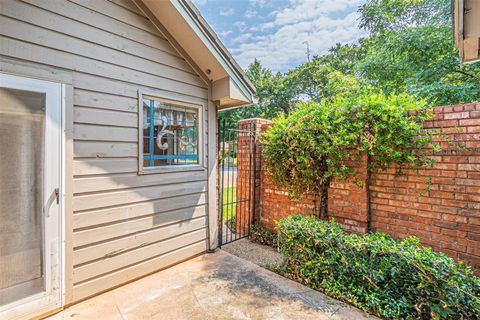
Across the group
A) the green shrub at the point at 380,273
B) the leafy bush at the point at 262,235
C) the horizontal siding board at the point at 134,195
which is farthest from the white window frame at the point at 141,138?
the leafy bush at the point at 262,235

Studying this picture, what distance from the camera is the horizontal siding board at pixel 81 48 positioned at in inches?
79.2

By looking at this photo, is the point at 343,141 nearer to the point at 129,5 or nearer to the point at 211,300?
the point at 211,300

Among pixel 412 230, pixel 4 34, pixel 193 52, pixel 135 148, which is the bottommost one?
pixel 412 230

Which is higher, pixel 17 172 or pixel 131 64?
pixel 131 64

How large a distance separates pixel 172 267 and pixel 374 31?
11.3 m

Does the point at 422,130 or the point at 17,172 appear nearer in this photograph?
the point at 17,172

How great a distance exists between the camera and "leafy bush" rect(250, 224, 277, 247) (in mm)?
4430

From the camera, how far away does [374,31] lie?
371 inches

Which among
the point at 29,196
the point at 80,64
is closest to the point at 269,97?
the point at 80,64

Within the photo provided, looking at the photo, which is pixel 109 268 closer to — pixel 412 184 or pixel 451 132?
pixel 412 184

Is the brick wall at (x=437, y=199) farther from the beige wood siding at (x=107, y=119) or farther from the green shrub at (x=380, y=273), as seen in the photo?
the beige wood siding at (x=107, y=119)

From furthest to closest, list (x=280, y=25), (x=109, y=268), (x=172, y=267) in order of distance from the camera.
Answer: (x=280, y=25)
(x=172, y=267)
(x=109, y=268)

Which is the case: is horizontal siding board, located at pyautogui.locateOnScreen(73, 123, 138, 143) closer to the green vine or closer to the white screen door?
the white screen door

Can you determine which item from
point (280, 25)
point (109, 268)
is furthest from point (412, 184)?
point (280, 25)
